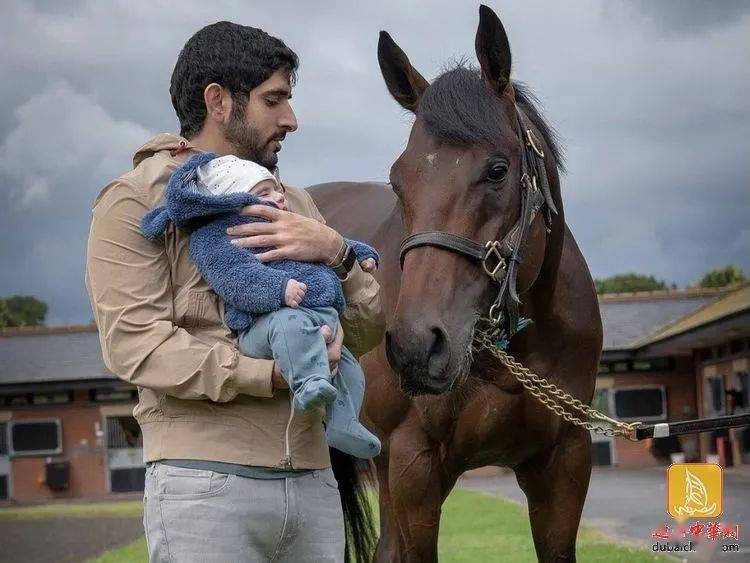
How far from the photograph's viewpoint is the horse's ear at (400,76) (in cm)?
347

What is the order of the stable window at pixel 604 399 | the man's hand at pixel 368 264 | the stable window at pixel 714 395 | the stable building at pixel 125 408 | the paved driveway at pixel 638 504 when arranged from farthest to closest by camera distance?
the stable window at pixel 604 399 → the stable building at pixel 125 408 → the stable window at pixel 714 395 → the paved driveway at pixel 638 504 → the man's hand at pixel 368 264

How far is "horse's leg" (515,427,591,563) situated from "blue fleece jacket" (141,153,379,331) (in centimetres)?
188

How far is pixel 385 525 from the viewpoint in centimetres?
474

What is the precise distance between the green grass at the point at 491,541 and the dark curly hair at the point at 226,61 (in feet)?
21.9

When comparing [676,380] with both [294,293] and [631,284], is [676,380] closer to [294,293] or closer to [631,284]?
[294,293]

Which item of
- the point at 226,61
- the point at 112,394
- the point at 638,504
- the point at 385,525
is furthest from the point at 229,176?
the point at 112,394

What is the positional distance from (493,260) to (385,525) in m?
2.14

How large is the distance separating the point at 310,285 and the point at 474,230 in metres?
0.88

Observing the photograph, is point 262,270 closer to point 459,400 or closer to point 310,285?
point 310,285

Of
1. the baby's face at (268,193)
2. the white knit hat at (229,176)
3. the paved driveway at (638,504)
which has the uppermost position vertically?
the white knit hat at (229,176)

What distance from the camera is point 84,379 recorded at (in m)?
26.7

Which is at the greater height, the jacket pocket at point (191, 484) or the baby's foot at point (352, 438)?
the baby's foot at point (352, 438)

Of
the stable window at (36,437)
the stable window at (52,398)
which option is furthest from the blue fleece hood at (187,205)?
the stable window at (52,398)

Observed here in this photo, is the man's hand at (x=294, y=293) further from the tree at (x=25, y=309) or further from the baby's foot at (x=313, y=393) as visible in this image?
the tree at (x=25, y=309)
